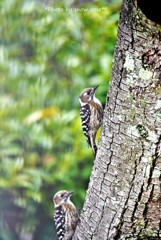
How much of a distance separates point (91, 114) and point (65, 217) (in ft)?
1.08

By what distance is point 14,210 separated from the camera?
2.27 m

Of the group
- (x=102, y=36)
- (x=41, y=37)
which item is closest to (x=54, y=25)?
(x=41, y=37)

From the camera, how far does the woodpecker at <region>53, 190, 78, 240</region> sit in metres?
1.51

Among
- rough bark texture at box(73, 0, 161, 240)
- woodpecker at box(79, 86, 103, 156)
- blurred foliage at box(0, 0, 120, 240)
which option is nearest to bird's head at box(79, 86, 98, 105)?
woodpecker at box(79, 86, 103, 156)

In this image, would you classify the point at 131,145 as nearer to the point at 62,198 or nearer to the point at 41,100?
the point at 62,198

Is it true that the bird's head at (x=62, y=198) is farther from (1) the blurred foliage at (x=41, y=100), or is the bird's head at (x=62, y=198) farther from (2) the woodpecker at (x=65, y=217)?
(1) the blurred foliage at (x=41, y=100)

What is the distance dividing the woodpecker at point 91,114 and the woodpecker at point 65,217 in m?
0.20

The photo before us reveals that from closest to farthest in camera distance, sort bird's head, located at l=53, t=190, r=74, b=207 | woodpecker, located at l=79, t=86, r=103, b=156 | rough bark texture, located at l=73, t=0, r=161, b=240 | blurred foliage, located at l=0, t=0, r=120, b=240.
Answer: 1. rough bark texture, located at l=73, t=0, r=161, b=240
2. woodpecker, located at l=79, t=86, r=103, b=156
3. bird's head, located at l=53, t=190, r=74, b=207
4. blurred foliage, located at l=0, t=0, r=120, b=240

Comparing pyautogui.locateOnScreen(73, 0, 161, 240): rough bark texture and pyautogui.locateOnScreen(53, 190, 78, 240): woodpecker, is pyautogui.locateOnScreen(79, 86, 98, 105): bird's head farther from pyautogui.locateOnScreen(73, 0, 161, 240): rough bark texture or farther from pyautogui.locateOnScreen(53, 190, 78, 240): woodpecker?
pyautogui.locateOnScreen(53, 190, 78, 240): woodpecker

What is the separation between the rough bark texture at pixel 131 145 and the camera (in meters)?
1.16

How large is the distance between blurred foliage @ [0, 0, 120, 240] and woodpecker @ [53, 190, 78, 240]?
1.64ft

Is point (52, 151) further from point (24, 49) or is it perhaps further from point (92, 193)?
point (92, 193)

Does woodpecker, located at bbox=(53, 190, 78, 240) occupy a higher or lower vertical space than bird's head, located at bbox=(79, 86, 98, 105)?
lower

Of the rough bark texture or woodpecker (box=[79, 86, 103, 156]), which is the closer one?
the rough bark texture
